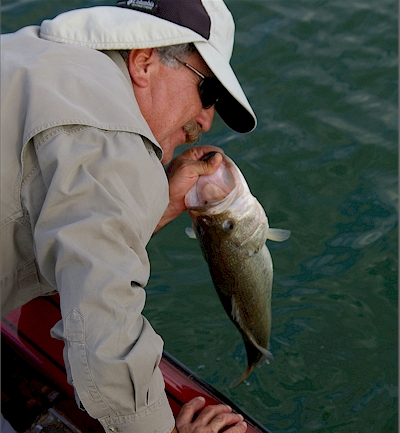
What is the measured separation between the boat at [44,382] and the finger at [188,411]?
5 centimetres

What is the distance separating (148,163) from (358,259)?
2.64 metres

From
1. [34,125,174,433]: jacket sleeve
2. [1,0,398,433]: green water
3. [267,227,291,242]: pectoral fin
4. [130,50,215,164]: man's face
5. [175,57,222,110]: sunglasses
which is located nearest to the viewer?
[34,125,174,433]: jacket sleeve

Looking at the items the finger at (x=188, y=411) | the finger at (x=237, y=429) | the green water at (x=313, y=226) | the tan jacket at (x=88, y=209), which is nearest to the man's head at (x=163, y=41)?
the tan jacket at (x=88, y=209)

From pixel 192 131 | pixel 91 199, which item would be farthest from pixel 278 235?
pixel 91 199

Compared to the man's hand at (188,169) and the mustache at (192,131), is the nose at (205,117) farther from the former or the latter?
the man's hand at (188,169)

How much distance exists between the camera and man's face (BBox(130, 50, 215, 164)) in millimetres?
2779

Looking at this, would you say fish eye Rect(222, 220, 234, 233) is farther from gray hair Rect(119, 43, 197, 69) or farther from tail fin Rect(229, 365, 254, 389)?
tail fin Rect(229, 365, 254, 389)

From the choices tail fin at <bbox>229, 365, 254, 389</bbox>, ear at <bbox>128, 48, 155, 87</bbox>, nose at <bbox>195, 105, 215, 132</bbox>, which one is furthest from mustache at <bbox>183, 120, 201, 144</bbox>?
tail fin at <bbox>229, 365, 254, 389</bbox>

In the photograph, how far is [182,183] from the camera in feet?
9.76

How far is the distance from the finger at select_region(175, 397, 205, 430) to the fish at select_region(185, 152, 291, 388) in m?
0.55

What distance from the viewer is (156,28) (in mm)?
2637

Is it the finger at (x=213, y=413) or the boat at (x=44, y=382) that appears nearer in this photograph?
the finger at (x=213, y=413)

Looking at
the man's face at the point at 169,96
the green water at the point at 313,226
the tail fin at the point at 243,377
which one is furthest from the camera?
the green water at the point at 313,226

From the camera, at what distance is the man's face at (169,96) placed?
2779 mm
